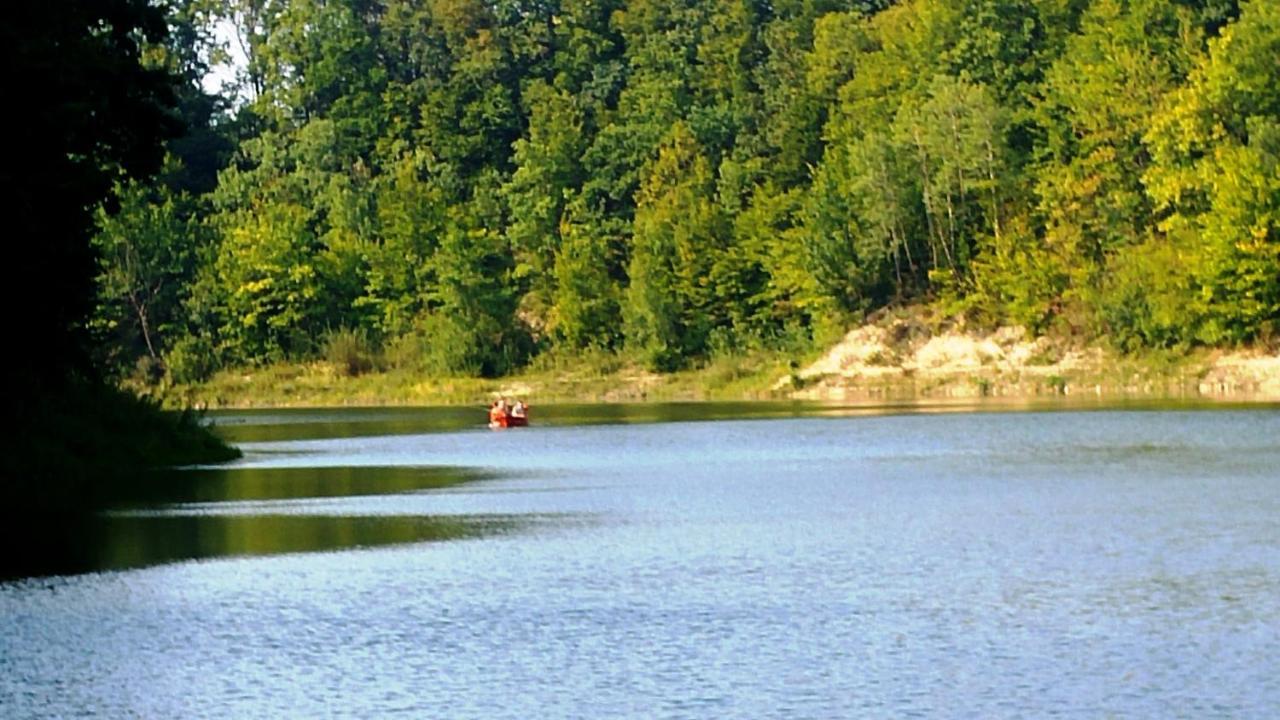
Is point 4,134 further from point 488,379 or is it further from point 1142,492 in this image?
point 488,379

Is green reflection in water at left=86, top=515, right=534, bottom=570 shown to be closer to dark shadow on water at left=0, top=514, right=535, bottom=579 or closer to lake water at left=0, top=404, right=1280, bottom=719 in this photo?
dark shadow on water at left=0, top=514, right=535, bottom=579

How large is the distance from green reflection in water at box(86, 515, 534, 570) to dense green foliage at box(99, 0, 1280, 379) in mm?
62404

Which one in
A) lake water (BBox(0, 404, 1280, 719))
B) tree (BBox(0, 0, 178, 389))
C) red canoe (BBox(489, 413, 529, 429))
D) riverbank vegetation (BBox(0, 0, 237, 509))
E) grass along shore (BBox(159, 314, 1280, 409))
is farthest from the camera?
grass along shore (BBox(159, 314, 1280, 409))

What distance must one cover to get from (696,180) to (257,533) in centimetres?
9552

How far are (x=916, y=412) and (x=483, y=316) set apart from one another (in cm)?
4825

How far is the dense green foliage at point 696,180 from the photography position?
4181 inches

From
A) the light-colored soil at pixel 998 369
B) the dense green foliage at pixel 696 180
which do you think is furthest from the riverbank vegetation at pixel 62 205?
the dense green foliage at pixel 696 180

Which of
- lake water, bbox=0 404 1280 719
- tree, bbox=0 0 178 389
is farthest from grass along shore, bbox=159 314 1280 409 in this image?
lake water, bbox=0 404 1280 719

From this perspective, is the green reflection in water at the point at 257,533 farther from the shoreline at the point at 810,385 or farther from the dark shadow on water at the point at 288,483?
the shoreline at the point at 810,385

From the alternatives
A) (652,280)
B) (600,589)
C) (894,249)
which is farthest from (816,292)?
(600,589)

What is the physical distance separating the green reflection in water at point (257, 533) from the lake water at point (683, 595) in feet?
0.51

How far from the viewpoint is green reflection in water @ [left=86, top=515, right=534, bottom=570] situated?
37656 mm

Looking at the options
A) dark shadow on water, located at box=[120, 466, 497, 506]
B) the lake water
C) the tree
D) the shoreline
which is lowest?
the lake water

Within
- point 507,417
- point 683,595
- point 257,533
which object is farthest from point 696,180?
point 683,595
